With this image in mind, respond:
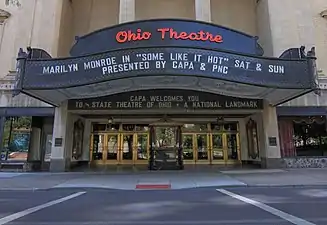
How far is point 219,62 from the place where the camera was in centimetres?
1351

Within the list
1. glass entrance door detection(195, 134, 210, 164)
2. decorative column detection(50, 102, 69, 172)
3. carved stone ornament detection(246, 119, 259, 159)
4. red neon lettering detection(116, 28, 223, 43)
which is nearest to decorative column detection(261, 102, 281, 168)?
carved stone ornament detection(246, 119, 259, 159)

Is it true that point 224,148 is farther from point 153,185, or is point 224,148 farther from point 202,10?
point 153,185

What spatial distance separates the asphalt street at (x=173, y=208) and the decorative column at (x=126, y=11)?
12723mm

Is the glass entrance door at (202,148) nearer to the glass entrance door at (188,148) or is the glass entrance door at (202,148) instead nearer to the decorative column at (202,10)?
the glass entrance door at (188,148)

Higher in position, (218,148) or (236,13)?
(236,13)

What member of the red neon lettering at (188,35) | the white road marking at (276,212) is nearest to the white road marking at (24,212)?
the white road marking at (276,212)

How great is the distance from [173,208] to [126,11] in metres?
15.5

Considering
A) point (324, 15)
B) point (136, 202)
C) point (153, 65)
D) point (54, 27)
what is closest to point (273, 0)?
point (324, 15)

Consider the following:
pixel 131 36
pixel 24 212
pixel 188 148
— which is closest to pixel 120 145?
pixel 188 148

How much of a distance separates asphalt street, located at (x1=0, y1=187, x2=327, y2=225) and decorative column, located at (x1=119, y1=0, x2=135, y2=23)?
41.7ft

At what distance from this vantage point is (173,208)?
289 inches

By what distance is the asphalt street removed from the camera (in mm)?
5973

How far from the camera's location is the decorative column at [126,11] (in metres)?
19.7

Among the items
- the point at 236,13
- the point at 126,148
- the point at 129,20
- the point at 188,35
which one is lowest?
the point at 126,148
